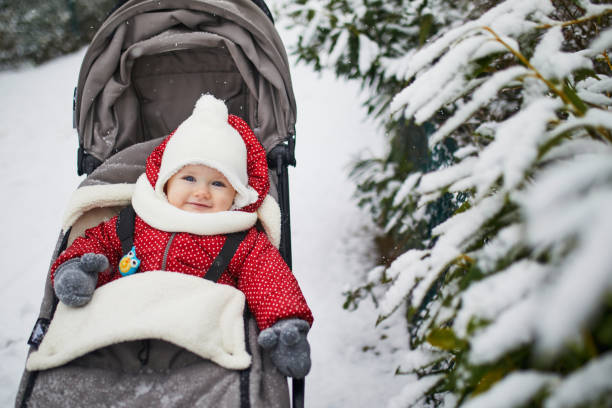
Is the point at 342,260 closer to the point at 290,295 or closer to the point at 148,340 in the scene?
the point at 290,295

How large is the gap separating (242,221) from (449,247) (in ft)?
3.13

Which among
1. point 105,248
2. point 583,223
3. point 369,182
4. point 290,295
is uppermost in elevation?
point 583,223

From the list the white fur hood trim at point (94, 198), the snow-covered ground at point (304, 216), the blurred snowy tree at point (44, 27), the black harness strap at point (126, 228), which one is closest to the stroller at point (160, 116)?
the white fur hood trim at point (94, 198)

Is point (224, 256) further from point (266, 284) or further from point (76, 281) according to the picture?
point (76, 281)

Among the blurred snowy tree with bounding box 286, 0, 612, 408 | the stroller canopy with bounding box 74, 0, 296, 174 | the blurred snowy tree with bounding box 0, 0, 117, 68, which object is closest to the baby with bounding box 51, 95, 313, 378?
the stroller canopy with bounding box 74, 0, 296, 174

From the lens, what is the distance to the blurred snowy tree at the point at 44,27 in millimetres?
5480

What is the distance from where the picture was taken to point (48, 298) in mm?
1383

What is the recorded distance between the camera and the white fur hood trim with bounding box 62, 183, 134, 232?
1.65 m

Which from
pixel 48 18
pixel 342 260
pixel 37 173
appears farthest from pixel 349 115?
pixel 48 18

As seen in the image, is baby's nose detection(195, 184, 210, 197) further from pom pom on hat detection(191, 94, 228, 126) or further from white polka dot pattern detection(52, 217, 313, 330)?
pom pom on hat detection(191, 94, 228, 126)

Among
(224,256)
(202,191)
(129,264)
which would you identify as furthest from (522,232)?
(129,264)

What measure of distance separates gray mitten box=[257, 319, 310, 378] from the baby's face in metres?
0.64

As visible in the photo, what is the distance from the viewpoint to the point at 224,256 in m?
1.56

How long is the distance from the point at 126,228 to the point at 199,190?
0.36 meters
